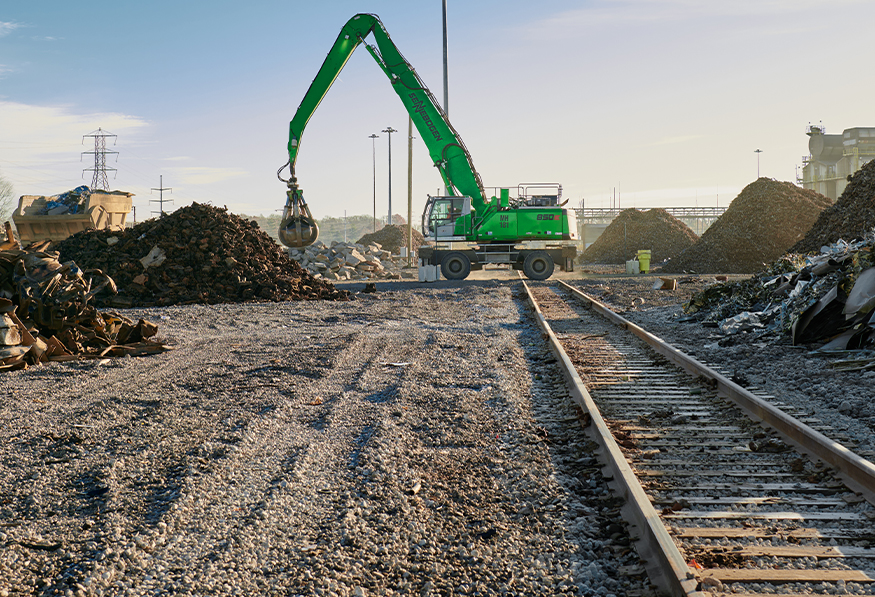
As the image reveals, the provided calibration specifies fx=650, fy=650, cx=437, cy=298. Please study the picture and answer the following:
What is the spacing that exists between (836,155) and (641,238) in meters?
40.1

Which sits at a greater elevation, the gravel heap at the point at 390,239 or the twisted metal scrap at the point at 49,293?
the gravel heap at the point at 390,239

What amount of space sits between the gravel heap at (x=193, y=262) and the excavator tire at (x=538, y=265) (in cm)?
998

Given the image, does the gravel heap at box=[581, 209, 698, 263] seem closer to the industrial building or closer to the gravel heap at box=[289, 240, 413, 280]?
the gravel heap at box=[289, 240, 413, 280]

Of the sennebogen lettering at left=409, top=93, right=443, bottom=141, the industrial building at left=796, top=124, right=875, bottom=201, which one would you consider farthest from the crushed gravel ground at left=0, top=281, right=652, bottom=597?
the industrial building at left=796, top=124, right=875, bottom=201

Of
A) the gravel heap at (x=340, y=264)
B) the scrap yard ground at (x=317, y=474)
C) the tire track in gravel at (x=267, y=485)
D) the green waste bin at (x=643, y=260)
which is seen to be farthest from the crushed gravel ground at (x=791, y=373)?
the gravel heap at (x=340, y=264)

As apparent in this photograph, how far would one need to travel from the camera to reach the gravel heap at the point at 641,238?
4609 cm

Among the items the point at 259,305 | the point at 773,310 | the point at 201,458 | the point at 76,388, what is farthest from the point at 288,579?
the point at 259,305

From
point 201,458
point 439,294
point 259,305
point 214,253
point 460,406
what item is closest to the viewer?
point 201,458

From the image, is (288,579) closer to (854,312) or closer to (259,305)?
(854,312)

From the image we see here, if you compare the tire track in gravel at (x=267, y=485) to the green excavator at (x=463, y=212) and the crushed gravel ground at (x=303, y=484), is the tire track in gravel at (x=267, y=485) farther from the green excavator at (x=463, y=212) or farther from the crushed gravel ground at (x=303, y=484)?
the green excavator at (x=463, y=212)

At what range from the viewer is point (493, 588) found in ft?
9.74

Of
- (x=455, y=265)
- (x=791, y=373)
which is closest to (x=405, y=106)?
(x=455, y=265)

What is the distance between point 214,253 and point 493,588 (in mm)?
15907

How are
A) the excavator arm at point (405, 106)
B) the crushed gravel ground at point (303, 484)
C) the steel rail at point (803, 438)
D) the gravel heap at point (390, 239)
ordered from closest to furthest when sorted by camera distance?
the crushed gravel ground at point (303, 484)
the steel rail at point (803, 438)
the excavator arm at point (405, 106)
the gravel heap at point (390, 239)
